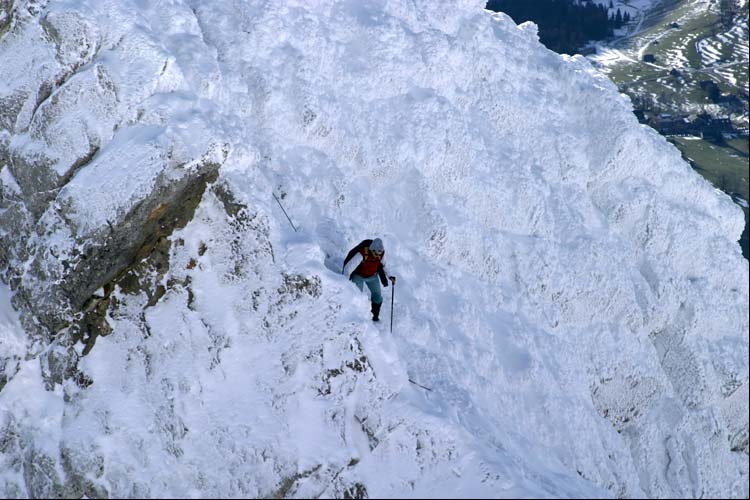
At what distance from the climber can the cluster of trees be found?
108381 mm

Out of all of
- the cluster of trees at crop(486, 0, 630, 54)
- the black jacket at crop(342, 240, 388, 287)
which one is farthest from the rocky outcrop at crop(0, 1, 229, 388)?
the cluster of trees at crop(486, 0, 630, 54)

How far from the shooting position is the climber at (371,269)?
16219 millimetres

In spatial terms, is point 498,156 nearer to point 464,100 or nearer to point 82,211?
point 464,100

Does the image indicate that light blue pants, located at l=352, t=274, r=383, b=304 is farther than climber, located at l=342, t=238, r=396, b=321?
Yes

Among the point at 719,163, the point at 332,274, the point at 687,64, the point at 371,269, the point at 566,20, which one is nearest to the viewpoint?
the point at 332,274

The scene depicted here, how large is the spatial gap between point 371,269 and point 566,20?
442 ft

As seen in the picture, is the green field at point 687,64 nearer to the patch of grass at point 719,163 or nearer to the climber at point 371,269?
the patch of grass at point 719,163

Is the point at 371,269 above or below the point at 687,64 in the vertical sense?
above

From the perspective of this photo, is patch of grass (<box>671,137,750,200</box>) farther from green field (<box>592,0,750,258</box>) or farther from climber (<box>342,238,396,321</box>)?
climber (<box>342,238,396,321</box>)

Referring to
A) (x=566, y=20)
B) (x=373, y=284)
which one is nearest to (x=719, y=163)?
(x=566, y=20)

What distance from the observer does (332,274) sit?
633 inches

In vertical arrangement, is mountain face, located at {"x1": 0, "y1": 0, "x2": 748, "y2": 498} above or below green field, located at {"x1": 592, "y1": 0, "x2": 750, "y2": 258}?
above

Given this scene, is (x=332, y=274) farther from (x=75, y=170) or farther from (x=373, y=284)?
(x=75, y=170)

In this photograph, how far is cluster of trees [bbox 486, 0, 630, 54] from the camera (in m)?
130
